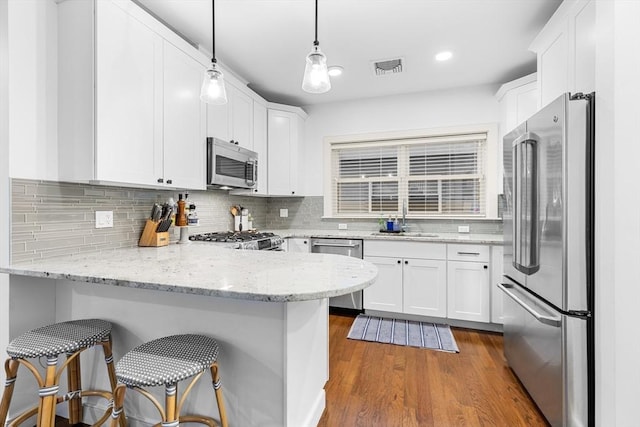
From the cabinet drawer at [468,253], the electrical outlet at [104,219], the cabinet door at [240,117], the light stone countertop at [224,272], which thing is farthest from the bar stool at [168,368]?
the cabinet drawer at [468,253]

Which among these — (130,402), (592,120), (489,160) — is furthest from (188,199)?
(489,160)

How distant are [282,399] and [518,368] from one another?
5.52 ft

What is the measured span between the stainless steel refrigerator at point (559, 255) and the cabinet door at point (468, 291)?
3.42 feet

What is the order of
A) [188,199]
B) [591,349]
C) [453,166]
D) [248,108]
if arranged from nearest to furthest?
[591,349] → [188,199] → [248,108] → [453,166]

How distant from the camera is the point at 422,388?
2.02 metres

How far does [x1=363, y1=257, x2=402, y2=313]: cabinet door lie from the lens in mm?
3203

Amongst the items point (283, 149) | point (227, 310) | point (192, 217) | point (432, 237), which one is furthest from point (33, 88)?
point (432, 237)

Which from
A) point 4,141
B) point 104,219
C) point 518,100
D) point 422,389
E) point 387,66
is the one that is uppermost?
point 387,66

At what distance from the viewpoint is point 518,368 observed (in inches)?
80.4

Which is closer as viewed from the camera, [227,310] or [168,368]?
[168,368]

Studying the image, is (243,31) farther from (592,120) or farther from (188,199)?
(592,120)

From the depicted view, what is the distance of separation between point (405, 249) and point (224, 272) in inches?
88.1

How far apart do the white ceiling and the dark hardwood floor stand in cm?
261

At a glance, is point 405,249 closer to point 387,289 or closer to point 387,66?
point 387,289
